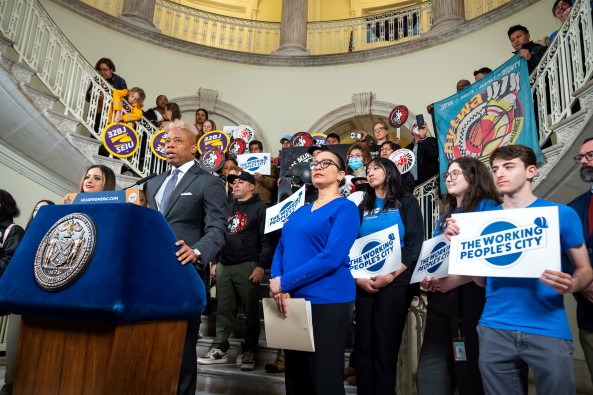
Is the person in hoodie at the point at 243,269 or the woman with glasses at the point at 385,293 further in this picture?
the person in hoodie at the point at 243,269

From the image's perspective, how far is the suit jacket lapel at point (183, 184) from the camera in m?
2.19

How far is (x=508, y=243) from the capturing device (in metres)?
1.61

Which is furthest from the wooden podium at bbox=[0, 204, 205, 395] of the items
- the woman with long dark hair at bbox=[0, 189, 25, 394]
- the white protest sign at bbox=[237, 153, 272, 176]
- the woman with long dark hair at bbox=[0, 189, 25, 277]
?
the white protest sign at bbox=[237, 153, 272, 176]

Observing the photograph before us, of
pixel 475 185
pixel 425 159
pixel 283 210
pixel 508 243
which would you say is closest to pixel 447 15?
pixel 425 159

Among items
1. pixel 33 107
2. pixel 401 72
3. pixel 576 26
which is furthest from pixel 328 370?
pixel 401 72

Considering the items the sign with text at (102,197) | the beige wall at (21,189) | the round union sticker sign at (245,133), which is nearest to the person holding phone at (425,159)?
the round union sticker sign at (245,133)

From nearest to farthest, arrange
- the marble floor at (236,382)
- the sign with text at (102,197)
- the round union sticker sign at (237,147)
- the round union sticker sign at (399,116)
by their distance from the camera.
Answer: the sign with text at (102,197) < the marble floor at (236,382) < the round union sticker sign at (399,116) < the round union sticker sign at (237,147)

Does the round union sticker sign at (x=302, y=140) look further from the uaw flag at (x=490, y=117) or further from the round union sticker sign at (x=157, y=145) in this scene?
the uaw flag at (x=490, y=117)

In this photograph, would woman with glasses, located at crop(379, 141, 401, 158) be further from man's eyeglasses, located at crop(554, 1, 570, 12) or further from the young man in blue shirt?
the young man in blue shirt

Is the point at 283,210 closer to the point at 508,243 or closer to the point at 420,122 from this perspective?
the point at 508,243

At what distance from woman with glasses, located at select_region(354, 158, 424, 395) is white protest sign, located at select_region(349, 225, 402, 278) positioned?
48mm

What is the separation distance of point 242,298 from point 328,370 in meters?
2.02

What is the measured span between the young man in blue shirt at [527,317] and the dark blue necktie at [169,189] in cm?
138

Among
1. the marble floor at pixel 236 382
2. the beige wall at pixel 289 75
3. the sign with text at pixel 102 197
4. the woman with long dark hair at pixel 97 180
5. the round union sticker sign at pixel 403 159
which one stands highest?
the beige wall at pixel 289 75
